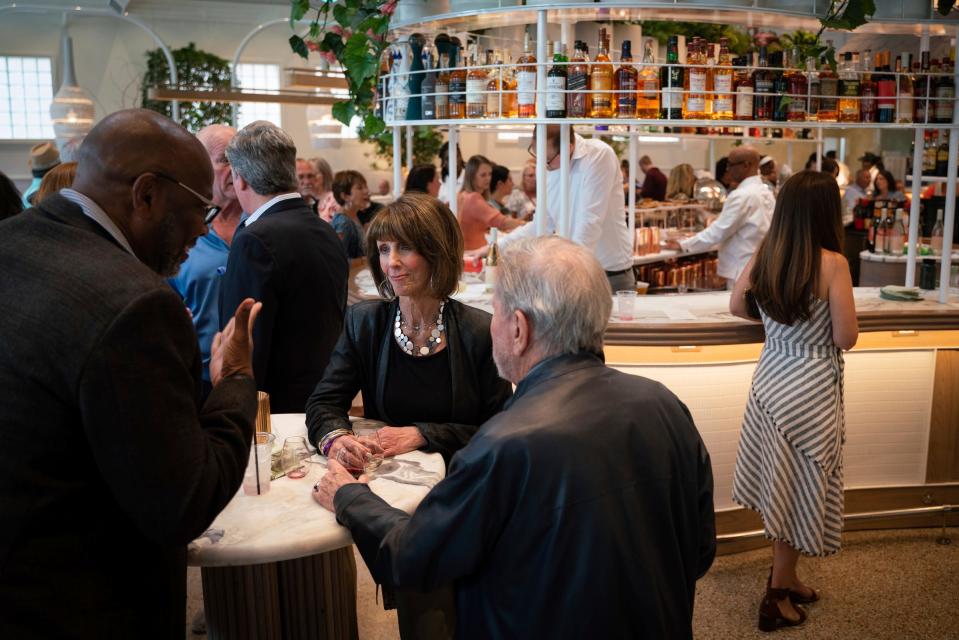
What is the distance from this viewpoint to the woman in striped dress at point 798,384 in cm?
305

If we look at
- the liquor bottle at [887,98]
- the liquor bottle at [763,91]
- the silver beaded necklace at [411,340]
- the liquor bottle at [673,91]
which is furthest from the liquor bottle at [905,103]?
the silver beaded necklace at [411,340]

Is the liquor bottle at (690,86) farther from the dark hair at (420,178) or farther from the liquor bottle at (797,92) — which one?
the dark hair at (420,178)

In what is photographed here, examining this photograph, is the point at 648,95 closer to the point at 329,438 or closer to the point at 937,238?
the point at 329,438

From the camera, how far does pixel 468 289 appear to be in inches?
174

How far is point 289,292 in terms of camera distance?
2.78m

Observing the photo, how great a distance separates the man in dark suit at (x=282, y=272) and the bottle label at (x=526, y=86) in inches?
38.2

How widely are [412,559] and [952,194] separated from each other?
10.3ft

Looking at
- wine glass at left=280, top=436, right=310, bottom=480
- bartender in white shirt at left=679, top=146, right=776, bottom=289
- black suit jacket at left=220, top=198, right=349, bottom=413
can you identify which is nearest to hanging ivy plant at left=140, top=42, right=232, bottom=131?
bartender in white shirt at left=679, top=146, right=776, bottom=289

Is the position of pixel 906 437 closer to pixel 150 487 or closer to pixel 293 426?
pixel 293 426

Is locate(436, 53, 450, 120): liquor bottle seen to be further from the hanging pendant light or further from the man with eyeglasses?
the hanging pendant light

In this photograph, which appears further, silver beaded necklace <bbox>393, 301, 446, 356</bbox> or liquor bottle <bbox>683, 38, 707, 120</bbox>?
liquor bottle <bbox>683, 38, 707, 120</bbox>

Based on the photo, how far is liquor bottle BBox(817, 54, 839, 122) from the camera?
365 centimetres

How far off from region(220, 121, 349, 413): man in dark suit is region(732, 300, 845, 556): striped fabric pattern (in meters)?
1.55

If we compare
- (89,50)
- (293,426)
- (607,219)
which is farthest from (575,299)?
(89,50)
